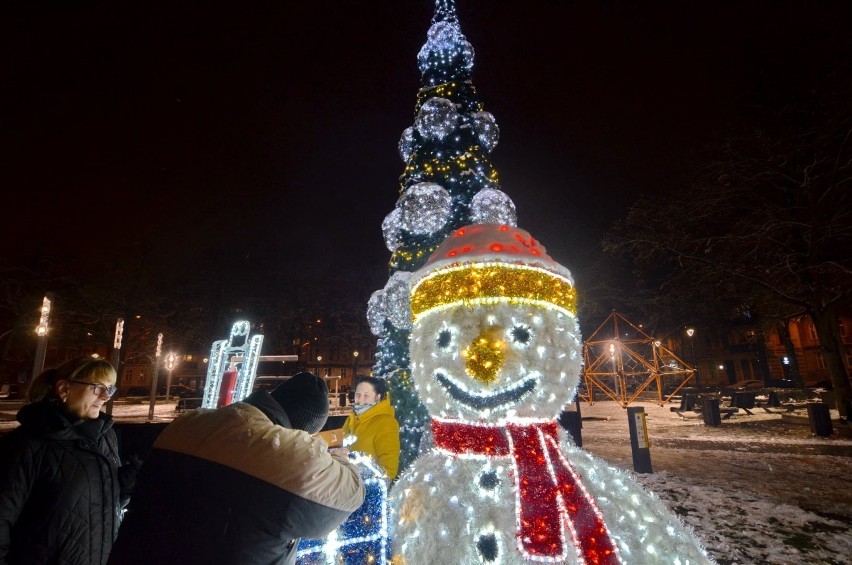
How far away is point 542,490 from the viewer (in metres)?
2.78

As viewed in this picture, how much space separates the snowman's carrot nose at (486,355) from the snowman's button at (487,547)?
97 cm

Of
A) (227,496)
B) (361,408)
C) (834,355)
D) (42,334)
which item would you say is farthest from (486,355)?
(834,355)

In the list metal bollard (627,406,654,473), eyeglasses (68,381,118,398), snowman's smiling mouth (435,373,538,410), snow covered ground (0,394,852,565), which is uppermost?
eyeglasses (68,381,118,398)

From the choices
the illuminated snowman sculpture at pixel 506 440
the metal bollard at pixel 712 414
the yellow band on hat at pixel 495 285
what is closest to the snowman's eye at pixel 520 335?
the illuminated snowman sculpture at pixel 506 440

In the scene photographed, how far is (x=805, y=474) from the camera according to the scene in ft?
25.9

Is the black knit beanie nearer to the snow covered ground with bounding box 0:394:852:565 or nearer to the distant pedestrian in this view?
the distant pedestrian

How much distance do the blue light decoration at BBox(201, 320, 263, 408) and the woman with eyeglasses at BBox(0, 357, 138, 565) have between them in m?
6.57

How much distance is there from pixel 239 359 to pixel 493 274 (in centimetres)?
773

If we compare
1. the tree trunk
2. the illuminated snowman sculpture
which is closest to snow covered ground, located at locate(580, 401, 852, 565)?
the tree trunk

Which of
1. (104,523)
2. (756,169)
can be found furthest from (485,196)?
(756,169)

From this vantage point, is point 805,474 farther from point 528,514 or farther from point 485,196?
point 528,514

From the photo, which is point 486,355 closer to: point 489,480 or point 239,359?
point 489,480

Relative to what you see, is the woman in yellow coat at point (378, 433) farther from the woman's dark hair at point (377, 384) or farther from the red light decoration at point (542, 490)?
the red light decoration at point (542, 490)

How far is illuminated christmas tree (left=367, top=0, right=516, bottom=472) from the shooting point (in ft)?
20.8
